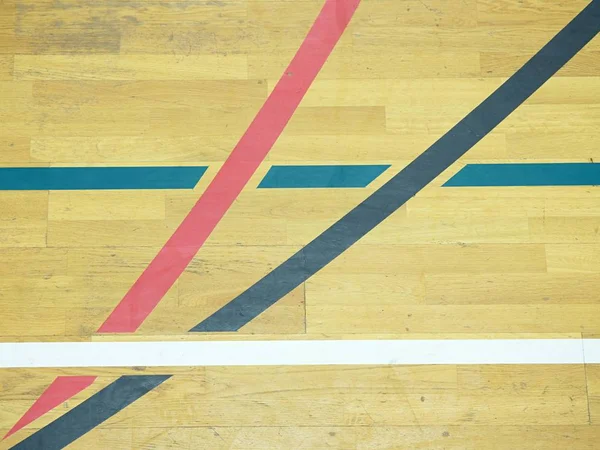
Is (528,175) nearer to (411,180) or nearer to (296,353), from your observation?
(411,180)

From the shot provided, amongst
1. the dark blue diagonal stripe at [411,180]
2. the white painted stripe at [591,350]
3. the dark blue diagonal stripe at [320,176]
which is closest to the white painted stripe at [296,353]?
the white painted stripe at [591,350]

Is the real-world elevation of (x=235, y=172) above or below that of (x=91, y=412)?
above

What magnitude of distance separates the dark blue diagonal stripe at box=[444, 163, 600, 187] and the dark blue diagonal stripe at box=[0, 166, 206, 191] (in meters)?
1.13

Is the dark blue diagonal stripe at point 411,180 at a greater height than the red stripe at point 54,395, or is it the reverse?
the dark blue diagonal stripe at point 411,180

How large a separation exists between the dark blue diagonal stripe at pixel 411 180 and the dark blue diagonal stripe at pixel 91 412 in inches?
12.4

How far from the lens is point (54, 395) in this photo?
8.32ft

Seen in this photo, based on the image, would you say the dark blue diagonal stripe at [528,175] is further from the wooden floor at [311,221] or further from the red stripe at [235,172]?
the red stripe at [235,172]

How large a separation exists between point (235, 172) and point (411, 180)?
0.75m

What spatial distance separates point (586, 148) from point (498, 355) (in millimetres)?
969

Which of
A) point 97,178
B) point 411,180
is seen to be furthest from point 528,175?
point 97,178

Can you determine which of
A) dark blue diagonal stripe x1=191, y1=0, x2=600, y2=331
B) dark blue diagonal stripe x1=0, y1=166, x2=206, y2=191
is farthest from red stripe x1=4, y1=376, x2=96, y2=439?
dark blue diagonal stripe x1=0, y1=166, x2=206, y2=191

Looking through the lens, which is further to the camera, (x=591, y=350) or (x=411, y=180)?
(x=411, y=180)

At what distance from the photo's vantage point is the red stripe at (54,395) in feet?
8.29

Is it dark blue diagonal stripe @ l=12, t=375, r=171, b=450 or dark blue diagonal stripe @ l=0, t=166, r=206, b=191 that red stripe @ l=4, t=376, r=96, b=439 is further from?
dark blue diagonal stripe @ l=0, t=166, r=206, b=191
